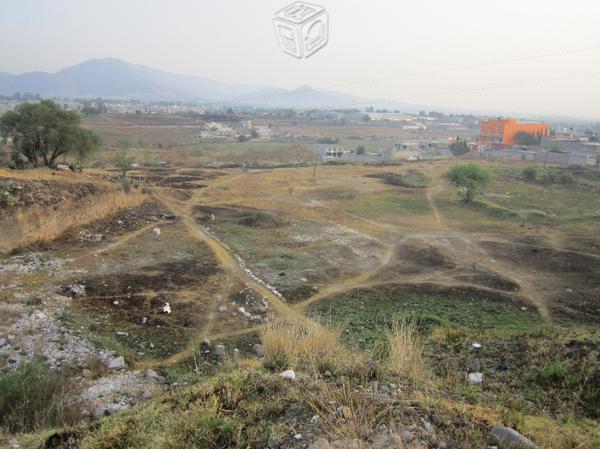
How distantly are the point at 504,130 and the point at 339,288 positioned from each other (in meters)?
77.6

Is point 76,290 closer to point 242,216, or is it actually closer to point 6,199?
point 6,199

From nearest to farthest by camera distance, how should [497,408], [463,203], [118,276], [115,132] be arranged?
[497,408] < [118,276] < [463,203] < [115,132]

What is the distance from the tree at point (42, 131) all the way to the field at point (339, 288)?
5.16 meters

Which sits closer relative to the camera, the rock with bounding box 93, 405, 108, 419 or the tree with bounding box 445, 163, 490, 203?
the rock with bounding box 93, 405, 108, 419

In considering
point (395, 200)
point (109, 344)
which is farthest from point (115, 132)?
point (109, 344)

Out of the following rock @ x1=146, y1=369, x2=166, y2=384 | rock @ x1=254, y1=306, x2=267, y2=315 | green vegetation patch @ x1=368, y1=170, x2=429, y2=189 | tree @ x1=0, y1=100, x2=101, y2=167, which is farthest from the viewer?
green vegetation patch @ x1=368, y1=170, x2=429, y2=189

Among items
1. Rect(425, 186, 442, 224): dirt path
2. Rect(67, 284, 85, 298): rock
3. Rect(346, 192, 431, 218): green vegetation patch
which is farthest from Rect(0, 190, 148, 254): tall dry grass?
Rect(425, 186, 442, 224): dirt path

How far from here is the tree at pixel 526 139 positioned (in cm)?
7850

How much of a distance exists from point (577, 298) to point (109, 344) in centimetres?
1381

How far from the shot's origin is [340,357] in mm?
6312

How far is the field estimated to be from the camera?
620cm

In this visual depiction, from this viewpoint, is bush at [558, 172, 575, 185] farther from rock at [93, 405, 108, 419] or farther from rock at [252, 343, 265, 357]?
rock at [93, 405, 108, 419]

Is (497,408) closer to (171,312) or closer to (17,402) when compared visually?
(17,402)

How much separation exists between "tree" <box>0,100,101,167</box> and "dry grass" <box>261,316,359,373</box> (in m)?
25.8
